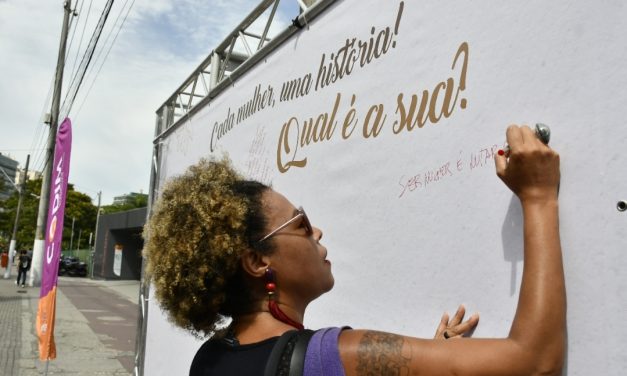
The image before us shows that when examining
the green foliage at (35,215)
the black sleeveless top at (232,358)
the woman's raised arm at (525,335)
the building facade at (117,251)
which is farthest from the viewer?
the green foliage at (35,215)

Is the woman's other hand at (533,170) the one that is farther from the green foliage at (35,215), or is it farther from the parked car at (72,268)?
the green foliage at (35,215)

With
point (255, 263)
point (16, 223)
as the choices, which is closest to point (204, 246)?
point (255, 263)

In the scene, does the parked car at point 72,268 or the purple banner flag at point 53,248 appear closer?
the purple banner flag at point 53,248

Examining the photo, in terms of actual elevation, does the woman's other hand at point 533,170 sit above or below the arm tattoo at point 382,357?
above

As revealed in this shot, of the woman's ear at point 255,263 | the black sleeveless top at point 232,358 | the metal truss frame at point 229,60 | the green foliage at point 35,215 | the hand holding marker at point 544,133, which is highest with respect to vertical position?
the green foliage at point 35,215

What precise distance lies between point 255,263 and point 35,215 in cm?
4356

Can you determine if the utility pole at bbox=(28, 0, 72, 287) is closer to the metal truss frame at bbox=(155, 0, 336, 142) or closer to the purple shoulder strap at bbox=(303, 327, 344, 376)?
the metal truss frame at bbox=(155, 0, 336, 142)

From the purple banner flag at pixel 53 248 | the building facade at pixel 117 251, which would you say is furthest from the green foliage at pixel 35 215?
the purple banner flag at pixel 53 248

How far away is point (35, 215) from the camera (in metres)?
40.0

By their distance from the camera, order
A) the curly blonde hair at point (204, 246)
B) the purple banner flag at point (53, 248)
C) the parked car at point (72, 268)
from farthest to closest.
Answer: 1. the parked car at point (72, 268)
2. the purple banner flag at point (53, 248)
3. the curly blonde hair at point (204, 246)

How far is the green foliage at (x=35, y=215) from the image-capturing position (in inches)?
1561

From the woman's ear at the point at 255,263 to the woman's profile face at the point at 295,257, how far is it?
2 cm

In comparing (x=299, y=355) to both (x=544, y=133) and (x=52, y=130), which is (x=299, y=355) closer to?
(x=544, y=133)

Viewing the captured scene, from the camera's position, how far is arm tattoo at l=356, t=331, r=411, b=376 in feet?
3.97
